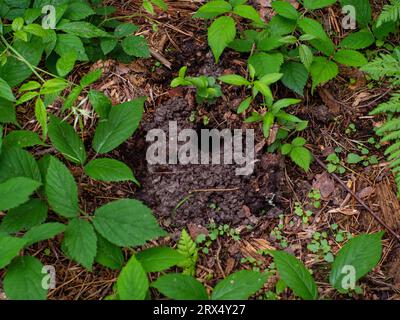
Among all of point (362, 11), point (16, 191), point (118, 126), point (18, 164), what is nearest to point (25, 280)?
point (16, 191)

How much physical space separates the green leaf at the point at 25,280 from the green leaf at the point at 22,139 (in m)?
0.58

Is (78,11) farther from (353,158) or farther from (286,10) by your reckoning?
(353,158)

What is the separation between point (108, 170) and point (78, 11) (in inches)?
36.8

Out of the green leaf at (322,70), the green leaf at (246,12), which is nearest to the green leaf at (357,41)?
the green leaf at (322,70)

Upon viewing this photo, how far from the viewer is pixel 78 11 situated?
249 centimetres

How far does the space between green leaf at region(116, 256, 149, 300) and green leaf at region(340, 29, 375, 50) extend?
5.38 feet

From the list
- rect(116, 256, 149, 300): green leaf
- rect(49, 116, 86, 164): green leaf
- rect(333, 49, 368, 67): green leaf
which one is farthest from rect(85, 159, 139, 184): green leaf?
rect(333, 49, 368, 67): green leaf

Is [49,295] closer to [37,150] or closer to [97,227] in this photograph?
[97,227]

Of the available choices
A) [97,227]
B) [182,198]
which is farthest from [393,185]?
[97,227]

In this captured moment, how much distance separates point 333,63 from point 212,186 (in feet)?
3.03

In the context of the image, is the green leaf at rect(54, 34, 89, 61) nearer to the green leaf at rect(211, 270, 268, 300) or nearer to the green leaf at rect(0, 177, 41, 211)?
the green leaf at rect(0, 177, 41, 211)

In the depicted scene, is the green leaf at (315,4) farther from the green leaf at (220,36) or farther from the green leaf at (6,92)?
the green leaf at (6,92)

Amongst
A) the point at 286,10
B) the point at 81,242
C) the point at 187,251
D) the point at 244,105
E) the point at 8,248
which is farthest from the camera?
the point at 286,10

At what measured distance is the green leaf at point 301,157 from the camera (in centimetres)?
230
